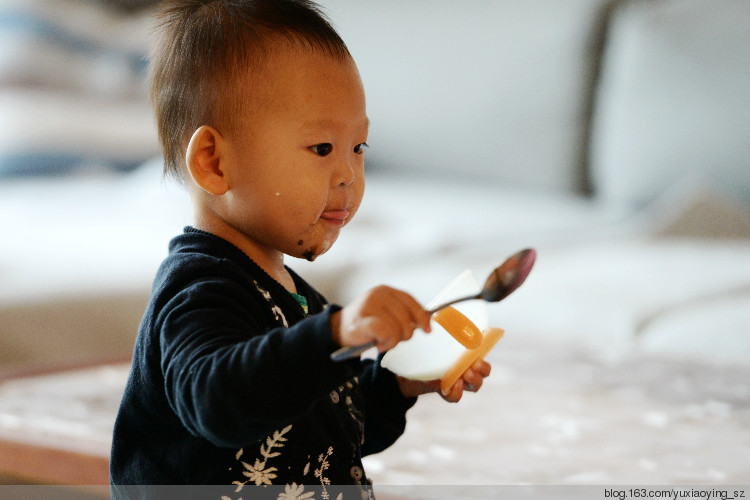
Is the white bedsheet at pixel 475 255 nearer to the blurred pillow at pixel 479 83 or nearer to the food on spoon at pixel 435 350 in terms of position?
the blurred pillow at pixel 479 83

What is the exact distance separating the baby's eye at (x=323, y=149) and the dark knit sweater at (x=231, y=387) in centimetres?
9

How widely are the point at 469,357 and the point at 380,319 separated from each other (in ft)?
0.57

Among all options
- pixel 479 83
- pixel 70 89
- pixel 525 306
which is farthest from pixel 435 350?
pixel 70 89

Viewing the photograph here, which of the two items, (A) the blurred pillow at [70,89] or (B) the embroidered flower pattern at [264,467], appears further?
(A) the blurred pillow at [70,89]

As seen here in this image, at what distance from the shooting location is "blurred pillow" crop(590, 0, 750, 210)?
5.34ft

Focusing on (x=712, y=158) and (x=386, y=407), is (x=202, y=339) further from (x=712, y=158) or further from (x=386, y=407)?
(x=712, y=158)

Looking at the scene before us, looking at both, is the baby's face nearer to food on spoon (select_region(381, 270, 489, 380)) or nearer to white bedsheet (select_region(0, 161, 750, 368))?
food on spoon (select_region(381, 270, 489, 380))

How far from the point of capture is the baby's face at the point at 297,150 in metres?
0.58

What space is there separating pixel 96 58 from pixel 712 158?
1.47 meters

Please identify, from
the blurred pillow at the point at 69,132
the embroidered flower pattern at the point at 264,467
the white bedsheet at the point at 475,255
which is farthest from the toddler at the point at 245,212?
the blurred pillow at the point at 69,132

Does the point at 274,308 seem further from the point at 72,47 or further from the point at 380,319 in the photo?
the point at 72,47

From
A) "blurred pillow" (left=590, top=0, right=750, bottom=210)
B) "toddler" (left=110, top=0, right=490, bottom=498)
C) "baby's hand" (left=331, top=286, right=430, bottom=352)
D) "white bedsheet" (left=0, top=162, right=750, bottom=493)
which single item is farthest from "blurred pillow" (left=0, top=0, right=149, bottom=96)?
"baby's hand" (left=331, top=286, right=430, bottom=352)

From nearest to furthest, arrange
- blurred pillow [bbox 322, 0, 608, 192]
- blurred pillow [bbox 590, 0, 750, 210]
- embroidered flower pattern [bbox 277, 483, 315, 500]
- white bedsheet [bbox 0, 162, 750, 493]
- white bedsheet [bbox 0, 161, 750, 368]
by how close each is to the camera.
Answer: embroidered flower pattern [bbox 277, 483, 315, 500] → white bedsheet [bbox 0, 162, 750, 493] → white bedsheet [bbox 0, 161, 750, 368] → blurred pillow [bbox 590, 0, 750, 210] → blurred pillow [bbox 322, 0, 608, 192]

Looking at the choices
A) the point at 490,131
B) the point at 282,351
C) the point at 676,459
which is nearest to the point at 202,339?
the point at 282,351
